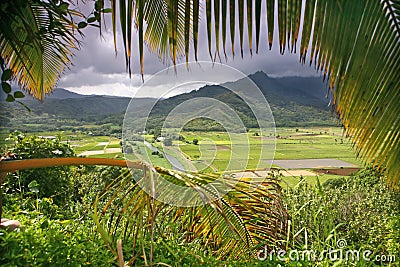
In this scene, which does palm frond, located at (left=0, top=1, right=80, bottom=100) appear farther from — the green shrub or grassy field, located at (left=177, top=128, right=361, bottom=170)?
grassy field, located at (left=177, top=128, right=361, bottom=170)

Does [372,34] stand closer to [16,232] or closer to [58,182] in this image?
[16,232]

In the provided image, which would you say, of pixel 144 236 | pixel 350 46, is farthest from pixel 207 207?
pixel 350 46

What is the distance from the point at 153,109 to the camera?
1902 mm

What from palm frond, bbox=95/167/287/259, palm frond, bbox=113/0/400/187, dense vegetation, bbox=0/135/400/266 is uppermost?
palm frond, bbox=113/0/400/187

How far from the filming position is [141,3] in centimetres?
109

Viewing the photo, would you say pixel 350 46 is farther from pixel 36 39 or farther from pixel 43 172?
pixel 43 172

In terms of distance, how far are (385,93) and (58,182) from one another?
2956mm

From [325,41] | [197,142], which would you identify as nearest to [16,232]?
[197,142]

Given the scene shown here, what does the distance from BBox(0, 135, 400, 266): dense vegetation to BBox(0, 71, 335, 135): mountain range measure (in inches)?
Answer: 16.8

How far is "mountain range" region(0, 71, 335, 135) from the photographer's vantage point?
1.98 metres

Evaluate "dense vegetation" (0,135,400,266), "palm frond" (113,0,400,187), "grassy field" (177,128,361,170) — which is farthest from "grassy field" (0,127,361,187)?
"dense vegetation" (0,135,400,266)

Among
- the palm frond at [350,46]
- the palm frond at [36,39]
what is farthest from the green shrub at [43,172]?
the palm frond at [350,46]

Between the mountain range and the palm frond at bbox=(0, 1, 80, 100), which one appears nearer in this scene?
the palm frond at bbox=(0, 1, 80, 100)

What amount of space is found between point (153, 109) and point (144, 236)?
2.08 feet
